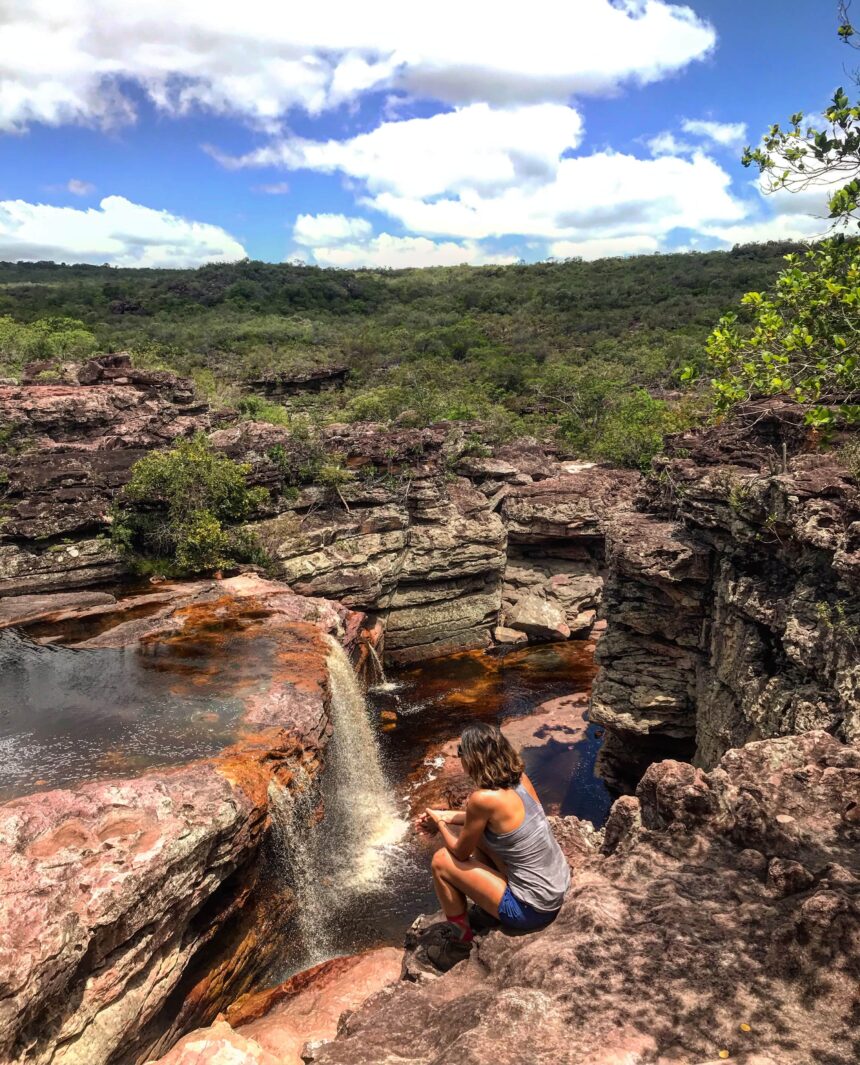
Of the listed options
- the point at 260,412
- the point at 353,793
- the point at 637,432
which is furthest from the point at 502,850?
the point at 260,412

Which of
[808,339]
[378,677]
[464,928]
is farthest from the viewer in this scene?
[378,677]

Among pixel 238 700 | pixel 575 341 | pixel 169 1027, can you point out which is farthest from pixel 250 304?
pixel 169 1027

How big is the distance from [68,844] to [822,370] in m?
7.73

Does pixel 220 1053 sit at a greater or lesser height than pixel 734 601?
lesser

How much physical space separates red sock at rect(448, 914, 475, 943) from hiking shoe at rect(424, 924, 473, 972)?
2cm

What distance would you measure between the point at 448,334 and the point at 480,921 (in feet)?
169

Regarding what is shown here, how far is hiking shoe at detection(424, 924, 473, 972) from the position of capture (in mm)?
4891

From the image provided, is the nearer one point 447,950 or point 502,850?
point 502,850

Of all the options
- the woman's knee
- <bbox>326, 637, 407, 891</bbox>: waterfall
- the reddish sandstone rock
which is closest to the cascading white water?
<bbox>326, 637, 407, 891</bbox>: waterfall

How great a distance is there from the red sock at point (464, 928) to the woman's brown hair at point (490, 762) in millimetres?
1120

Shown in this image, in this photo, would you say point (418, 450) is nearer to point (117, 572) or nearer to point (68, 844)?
point (117, 572)

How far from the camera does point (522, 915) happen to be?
4.56m

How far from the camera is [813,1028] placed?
10.6 ft

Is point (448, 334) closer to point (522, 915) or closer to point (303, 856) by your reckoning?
point (303, 856)
